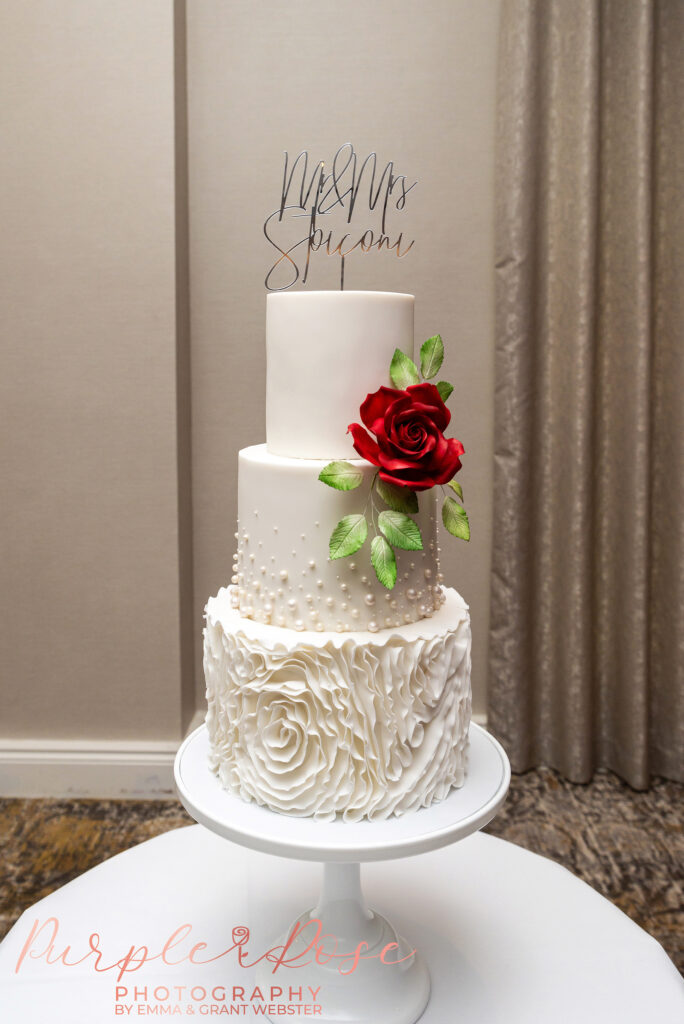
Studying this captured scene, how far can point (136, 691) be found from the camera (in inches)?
103

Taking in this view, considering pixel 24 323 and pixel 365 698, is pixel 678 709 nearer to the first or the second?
pixel 365 698

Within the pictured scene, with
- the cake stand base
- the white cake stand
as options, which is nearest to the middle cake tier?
the white cake stand

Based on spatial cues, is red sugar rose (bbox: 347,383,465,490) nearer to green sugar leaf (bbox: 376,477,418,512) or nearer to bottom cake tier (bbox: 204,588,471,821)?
green sugar leaf (bbox: 376,477,418,512)

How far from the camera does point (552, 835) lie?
93.9 inches

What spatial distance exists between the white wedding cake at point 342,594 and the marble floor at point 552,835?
1238 mm

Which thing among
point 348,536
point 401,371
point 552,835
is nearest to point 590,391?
point 552,835

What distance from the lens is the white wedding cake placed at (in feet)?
3.48

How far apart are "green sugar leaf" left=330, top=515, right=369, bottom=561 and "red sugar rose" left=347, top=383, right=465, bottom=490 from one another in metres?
0.06

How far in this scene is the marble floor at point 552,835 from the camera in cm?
212

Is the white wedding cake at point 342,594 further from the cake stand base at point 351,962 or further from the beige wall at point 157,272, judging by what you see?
the beige wall at point 157,272

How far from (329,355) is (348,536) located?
0.80 feet

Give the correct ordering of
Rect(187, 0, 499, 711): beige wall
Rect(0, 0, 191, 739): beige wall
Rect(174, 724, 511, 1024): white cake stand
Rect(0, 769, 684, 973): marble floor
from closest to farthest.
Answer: Rect(174, 724, 511, 1024): white cake stand
Rect(0, 769, 684, 973): marble floor
Rect(0, 0, 191, 739): beige wall
Rect(187, 0, 499, 711): beige wall

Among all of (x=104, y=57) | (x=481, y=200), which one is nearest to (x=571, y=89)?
(x=481, y=200)

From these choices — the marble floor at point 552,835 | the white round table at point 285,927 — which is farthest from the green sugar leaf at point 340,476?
the marble floor at point 552,835
